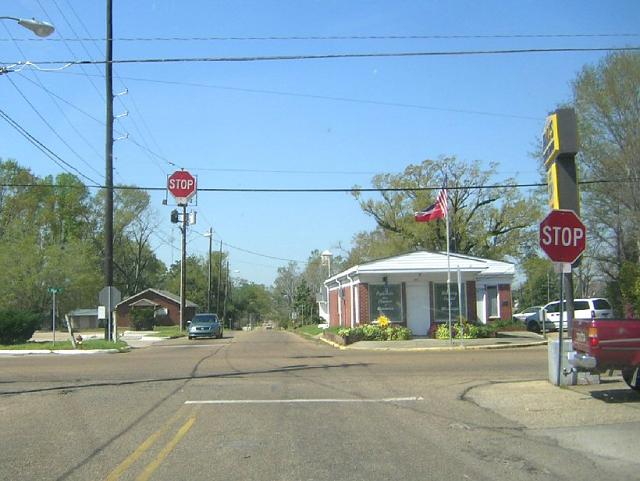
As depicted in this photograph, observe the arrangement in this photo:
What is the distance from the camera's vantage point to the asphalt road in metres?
7.00

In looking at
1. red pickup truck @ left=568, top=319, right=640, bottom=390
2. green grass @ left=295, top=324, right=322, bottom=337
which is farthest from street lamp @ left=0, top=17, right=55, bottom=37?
green grass @ left=295, top=324, right=322, bottom=337

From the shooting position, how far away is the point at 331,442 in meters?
8.35

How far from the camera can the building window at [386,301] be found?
31.1 metres

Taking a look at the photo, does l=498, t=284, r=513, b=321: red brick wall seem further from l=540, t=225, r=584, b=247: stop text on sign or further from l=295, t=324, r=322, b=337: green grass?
l=540, t=225, r=584, b=247: stop text on sign

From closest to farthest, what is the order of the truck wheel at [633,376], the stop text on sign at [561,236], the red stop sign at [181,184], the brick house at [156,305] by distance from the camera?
the truck wheel at [633,376] < the stop text on sign at [561,236] < the red stop sign at [181,184] < the brick house at [156,305]

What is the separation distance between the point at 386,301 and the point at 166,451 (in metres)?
23.9

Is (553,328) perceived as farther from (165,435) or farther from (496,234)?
(165,435)

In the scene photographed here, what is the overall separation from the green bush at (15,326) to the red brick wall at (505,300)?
1023 inches

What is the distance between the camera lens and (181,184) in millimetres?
36719

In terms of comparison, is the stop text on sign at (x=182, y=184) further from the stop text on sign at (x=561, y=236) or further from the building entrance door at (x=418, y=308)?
the stop text on sign at (x=561, y=236)

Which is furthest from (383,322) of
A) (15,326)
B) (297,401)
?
(15,326)

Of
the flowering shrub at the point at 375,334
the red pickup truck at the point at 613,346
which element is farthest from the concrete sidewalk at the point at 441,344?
the red pickup truck at the point at 613,346

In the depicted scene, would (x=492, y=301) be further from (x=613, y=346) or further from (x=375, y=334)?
(x=613, y=346)

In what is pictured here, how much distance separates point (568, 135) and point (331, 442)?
28.7 feet
